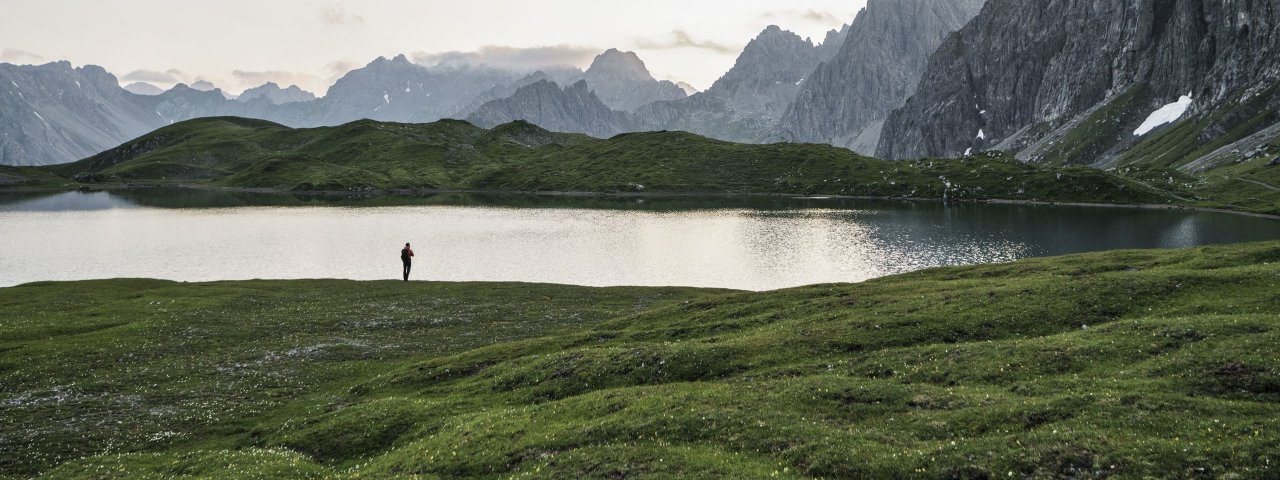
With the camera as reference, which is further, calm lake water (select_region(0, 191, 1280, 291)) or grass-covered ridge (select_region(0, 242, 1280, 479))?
calm lake water (select_region(0, 191, 1280, 291))

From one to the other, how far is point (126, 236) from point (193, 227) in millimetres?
17316

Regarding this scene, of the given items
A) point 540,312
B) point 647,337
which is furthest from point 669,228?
point 647,337

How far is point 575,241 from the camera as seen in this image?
126188mm

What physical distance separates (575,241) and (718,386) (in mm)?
97513

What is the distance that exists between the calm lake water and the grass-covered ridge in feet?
121

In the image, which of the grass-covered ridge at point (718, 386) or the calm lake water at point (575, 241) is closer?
the grass-covered ridge at point (718, 386)

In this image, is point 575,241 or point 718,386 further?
point 575,241

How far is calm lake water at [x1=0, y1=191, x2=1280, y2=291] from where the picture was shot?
92938mm

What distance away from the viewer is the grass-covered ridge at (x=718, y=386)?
20844 millimetres

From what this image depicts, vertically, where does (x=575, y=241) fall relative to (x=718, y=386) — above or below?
above

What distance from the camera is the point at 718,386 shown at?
30188 millimetres

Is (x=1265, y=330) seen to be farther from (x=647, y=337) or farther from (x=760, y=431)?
(x=647, y=337)

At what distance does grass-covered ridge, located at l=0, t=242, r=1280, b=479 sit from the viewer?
20.8 m

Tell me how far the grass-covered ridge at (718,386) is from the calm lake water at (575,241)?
3678 cm
